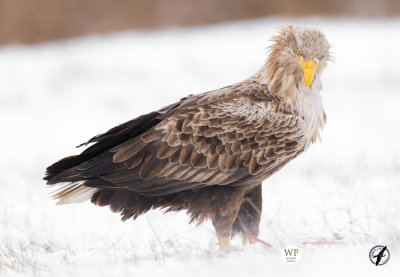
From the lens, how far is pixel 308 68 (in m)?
5.03

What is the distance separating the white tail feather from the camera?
517 cm

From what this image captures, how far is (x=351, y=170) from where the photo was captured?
7.59 meters

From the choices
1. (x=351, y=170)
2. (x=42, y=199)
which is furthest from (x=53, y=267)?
(x=351, y=170)

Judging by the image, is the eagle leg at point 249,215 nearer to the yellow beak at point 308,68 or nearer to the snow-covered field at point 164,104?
the snow-covered field at point 164,104

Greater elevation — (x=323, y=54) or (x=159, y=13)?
(x=159, y=13)

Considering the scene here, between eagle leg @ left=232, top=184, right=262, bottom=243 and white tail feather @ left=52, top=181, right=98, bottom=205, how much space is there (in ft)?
3.76

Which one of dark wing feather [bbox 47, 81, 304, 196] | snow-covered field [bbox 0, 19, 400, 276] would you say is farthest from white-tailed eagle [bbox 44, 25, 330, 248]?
snow-covered field [bbox 0, 19, 400, 276]

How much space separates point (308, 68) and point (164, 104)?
6855mm

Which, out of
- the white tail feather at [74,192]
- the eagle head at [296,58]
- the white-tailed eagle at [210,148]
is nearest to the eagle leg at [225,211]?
the white-tailed eagle at [210,148]

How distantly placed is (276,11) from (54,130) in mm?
6887

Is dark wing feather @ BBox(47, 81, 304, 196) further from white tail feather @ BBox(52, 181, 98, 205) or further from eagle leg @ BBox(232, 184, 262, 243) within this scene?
eagle leg @ BBox(232, 184, 262, 243)

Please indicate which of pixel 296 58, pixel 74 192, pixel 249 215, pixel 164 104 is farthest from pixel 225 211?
pixel 164 104

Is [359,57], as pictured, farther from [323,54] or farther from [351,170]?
[323,54]

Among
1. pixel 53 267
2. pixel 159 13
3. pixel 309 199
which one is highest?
pixel 159 13
